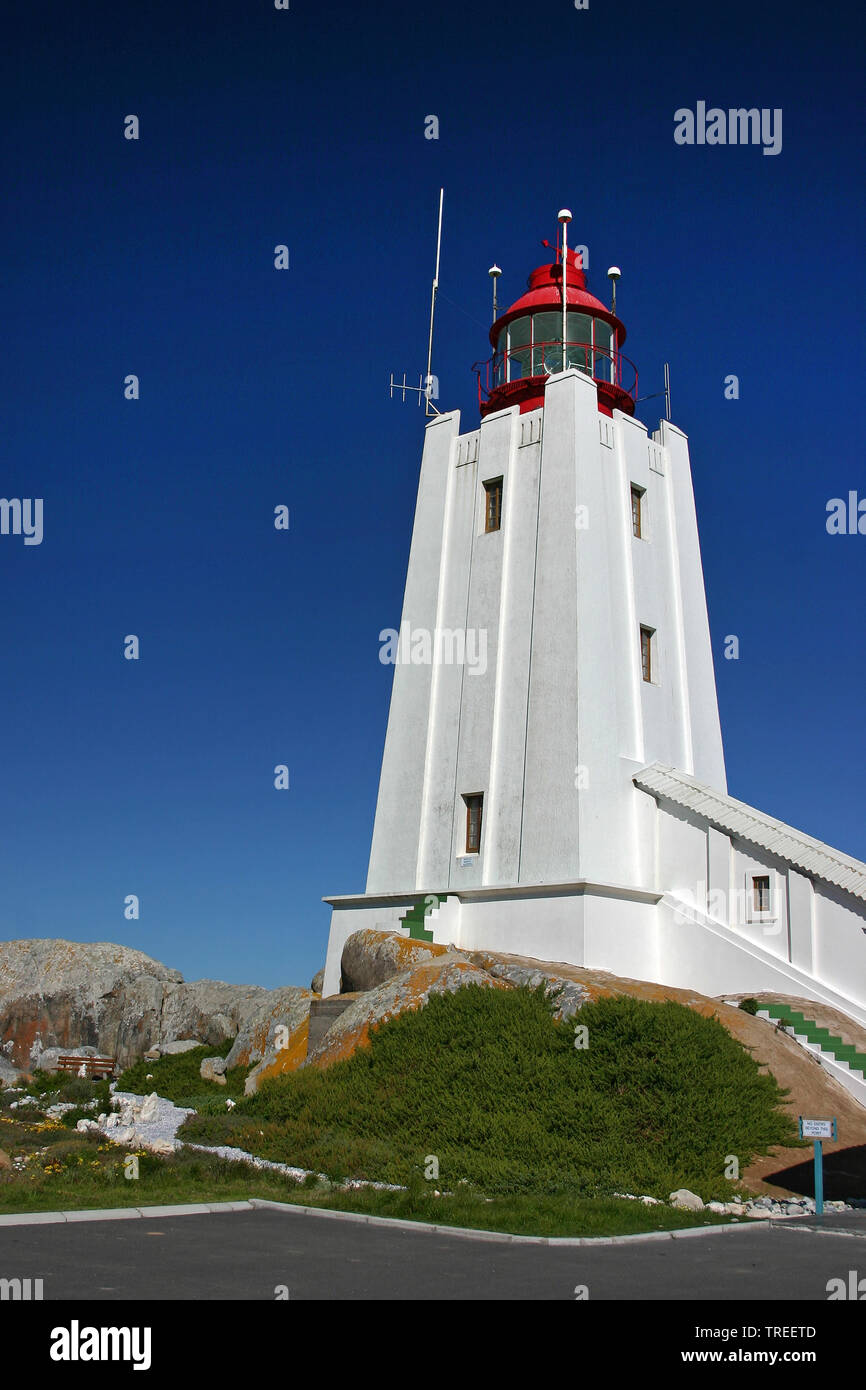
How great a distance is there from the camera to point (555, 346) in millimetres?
30938

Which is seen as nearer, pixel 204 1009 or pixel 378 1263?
pixel 378 1263

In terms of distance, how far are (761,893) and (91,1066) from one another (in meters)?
18.7

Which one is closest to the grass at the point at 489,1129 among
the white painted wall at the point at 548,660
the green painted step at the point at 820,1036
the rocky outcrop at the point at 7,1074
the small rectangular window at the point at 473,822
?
the green painted step at the point at 820,1036

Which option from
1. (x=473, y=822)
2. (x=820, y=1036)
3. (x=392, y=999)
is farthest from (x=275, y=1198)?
(x=473, y=822)

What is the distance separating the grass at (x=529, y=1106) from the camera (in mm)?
14703

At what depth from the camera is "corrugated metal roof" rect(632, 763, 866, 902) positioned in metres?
22.4

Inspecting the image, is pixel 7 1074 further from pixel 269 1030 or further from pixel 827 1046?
pixel 827 1046

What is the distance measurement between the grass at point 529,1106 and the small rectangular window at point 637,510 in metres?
14.1

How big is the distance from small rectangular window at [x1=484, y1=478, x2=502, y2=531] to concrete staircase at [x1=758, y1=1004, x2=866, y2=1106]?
45.7 ft

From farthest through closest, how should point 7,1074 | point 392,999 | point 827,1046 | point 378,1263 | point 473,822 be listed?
point 7,1074 < point 473,822 < point 392,999 < point 827,1046 < point 378,1263

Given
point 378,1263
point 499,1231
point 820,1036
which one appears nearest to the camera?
point 378,1263

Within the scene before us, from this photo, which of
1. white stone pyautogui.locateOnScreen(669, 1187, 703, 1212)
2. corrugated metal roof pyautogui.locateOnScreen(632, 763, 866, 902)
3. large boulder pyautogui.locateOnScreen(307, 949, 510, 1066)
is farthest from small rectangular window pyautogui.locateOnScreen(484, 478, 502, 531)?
white stone pyautogui.locateOnScreen(669, 1187, 703, 1212)
